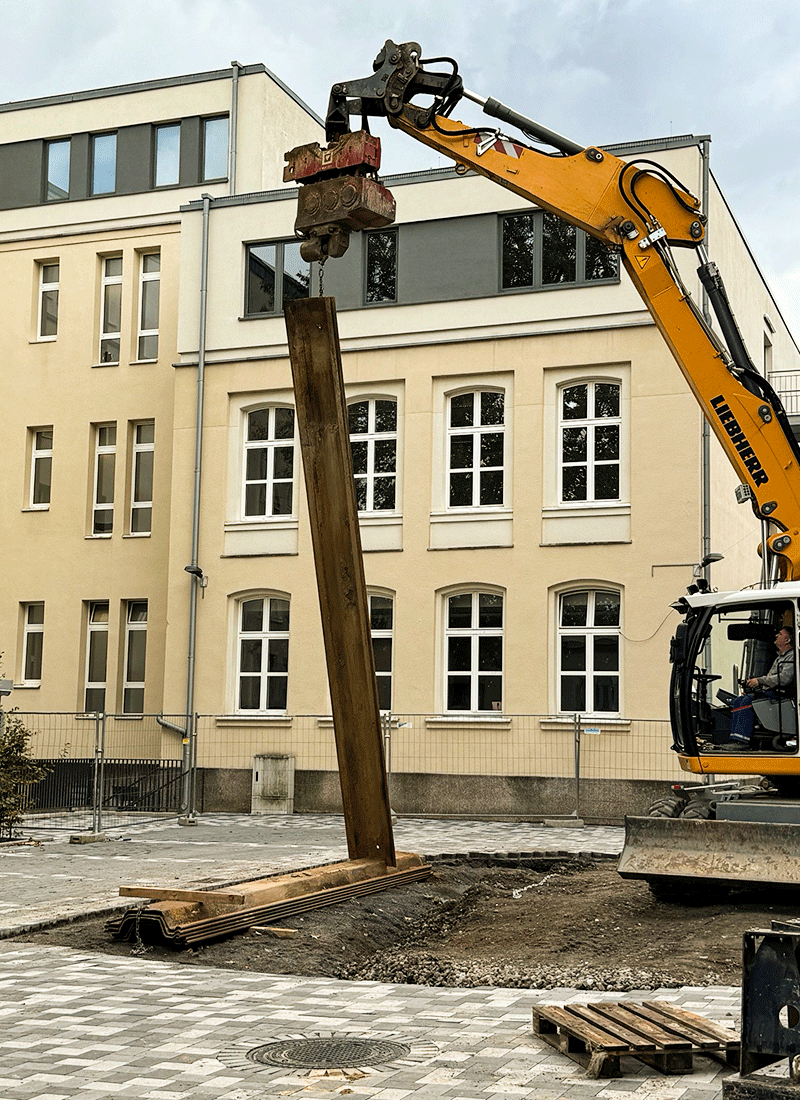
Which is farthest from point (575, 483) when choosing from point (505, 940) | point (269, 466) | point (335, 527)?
point (505, 940)

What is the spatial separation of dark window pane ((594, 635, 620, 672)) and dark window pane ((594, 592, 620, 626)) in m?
0.26

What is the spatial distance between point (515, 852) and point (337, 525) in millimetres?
5994

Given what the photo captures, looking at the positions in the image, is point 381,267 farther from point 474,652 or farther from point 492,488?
point 474,652

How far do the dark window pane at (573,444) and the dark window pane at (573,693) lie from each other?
382 centimetres

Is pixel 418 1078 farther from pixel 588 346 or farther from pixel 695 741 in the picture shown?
pixel 588 346

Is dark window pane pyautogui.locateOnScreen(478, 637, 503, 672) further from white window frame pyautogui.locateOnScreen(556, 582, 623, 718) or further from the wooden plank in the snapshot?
the wooden plank

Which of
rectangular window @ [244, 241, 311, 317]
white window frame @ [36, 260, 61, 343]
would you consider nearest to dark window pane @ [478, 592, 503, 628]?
rectangular window @ [244, 241, 311, 317]

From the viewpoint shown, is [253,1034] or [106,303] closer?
[253,1034]

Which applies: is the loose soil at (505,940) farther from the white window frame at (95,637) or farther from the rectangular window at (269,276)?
the white window frame at (95,637)

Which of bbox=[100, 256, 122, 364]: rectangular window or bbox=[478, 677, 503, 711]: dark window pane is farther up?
bbox=[100, 256, 122, 364]: rectangular window

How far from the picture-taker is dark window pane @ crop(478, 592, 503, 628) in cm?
2403

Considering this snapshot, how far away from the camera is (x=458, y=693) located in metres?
24.1

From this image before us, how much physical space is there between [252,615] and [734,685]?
48.3 ft

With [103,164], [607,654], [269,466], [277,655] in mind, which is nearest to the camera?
[607,654]
